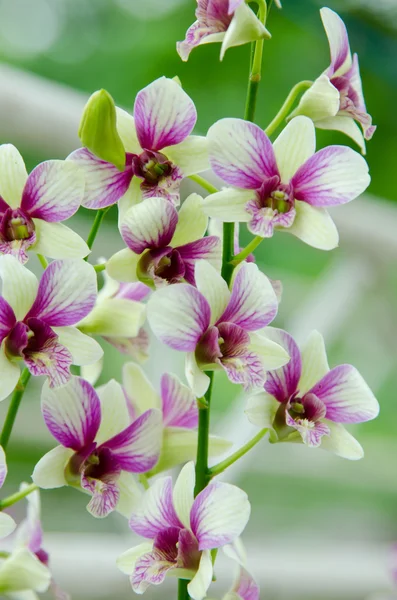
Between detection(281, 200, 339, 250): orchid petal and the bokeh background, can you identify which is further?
the bokeh background

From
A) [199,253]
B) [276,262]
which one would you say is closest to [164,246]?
[199,253]

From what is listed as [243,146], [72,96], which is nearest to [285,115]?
[243,146]

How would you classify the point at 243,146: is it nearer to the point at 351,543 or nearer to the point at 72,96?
the point at 72,96

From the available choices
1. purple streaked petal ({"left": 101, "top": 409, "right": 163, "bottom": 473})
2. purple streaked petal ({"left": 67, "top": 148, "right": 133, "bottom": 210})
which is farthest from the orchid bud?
purple streaked petal ({"left": 101, "top": 409, "right": 163, "bottom": 473})

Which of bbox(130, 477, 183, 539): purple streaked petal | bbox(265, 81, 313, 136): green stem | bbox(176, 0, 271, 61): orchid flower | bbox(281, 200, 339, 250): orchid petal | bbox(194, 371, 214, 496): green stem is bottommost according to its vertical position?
bbox(130, 477, 183, 539): purple streaked petal

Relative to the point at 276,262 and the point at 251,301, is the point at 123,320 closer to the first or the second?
the point at 251,301

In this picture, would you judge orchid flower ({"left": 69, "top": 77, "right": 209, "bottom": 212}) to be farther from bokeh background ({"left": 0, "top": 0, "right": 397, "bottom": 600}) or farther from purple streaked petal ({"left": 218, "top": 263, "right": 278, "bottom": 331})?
bokeh background ({"left": 0, "top": 0, "right": 397, "bottom": 600})

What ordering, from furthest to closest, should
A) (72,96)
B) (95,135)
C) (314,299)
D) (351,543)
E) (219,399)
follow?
(351,543) → (219,399) → (314,299) → (72,96) → (95,135)
